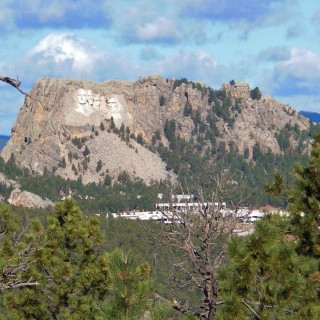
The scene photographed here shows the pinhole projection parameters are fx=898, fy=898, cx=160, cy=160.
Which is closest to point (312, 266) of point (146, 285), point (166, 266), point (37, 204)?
point (146, 285)

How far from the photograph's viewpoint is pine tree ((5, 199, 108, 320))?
24.0 meters

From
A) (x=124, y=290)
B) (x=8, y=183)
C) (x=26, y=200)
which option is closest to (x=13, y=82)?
(x=124, y=290)

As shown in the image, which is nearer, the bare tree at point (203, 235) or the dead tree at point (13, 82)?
the dead tree at point (13, 82)

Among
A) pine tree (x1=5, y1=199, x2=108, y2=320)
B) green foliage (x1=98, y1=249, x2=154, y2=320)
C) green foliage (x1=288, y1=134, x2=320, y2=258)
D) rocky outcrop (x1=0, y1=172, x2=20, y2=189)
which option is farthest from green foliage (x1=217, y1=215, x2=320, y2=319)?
rocky outcrop (x1=0, y1=172, x2=20, y2=189)

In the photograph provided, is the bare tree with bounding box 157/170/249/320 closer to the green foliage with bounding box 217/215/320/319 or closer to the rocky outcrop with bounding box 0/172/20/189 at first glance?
the green foliage with bounding box 217/215/320/319

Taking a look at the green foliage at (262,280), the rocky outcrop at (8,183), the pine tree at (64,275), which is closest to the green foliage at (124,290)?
the green foliage at (262,280)

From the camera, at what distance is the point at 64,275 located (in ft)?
80.4

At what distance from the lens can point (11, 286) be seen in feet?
38.0

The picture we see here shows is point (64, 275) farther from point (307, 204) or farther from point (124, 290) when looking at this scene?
point (124, 290)

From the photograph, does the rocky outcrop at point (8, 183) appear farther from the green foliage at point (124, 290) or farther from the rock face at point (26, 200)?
the green foliage at point (124, 290)

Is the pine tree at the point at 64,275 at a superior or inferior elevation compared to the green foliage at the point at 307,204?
inferior

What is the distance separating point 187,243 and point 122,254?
7.95 m

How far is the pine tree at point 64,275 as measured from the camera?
945 inches

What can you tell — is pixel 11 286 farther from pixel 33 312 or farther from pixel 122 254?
pixel 33 312
